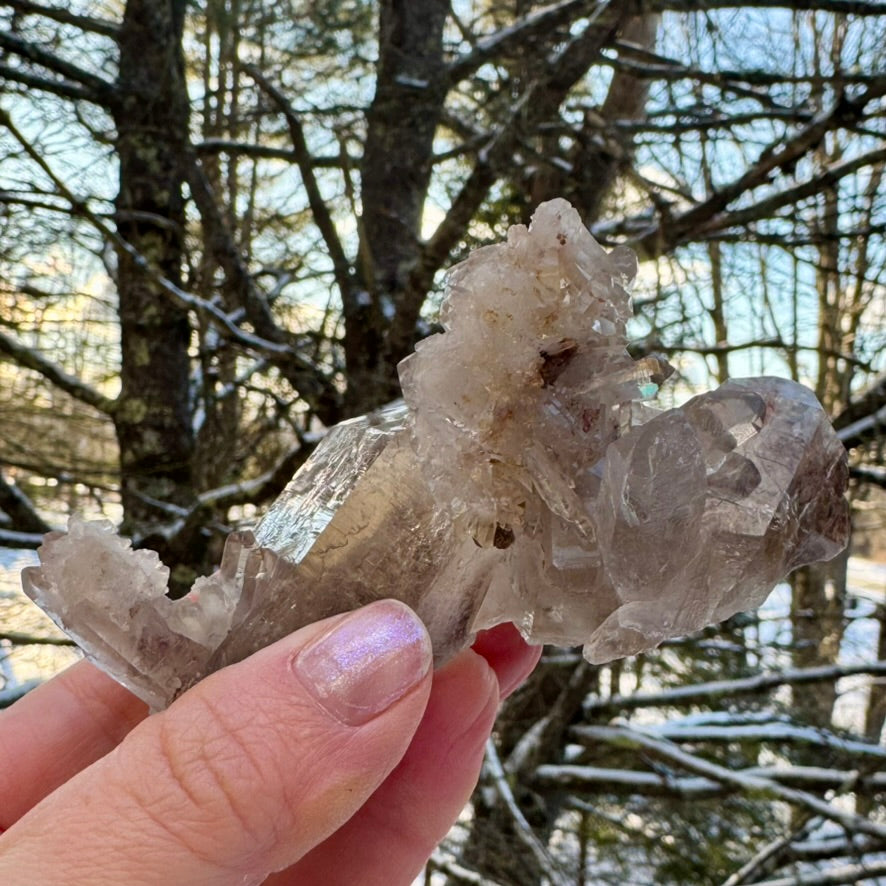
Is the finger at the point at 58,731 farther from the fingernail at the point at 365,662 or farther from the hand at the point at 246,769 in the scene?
the fingernail at the point at 365,662

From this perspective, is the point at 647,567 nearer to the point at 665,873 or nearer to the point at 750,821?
the point at 665,873

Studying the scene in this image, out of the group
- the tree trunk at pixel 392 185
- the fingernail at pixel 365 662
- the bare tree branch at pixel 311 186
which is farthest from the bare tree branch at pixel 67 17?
the fingernail at pixel 365 662

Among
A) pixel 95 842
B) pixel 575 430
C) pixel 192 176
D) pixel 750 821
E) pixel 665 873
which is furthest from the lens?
pixel 750 821

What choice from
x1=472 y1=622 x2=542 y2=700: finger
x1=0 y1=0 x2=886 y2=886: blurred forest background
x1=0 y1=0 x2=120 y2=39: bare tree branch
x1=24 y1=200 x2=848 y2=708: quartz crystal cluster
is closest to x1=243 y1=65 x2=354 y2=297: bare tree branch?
x1=0 y1=0 x2=886 y2=886: blurred forest background

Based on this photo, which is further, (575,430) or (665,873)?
(665,873)

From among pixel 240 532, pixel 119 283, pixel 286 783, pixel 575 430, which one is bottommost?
pixel 286 783

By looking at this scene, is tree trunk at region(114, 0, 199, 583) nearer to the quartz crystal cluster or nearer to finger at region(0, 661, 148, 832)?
finger at region(0, 661, 148, 832)

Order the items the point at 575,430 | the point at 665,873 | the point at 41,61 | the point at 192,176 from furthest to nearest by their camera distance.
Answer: the point at 665,873, the point at 41,61, the point at 192,176, the point at 575,430

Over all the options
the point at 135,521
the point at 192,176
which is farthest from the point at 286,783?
the point at 135,521
